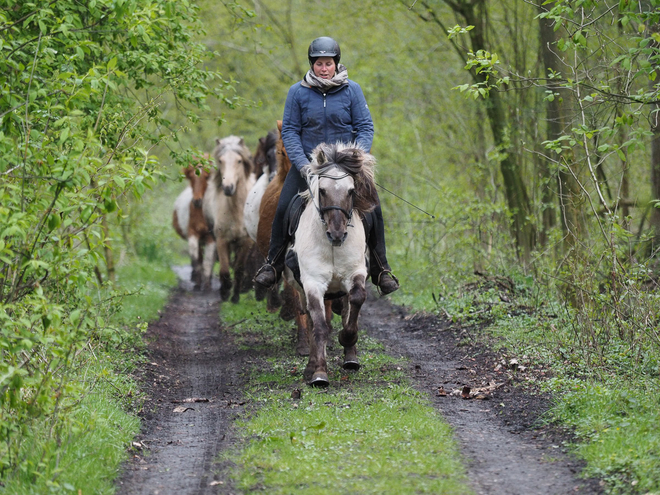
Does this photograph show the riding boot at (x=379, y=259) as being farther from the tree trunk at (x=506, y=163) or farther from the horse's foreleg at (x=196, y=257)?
the horse's foreleg at (x=196, y=257)

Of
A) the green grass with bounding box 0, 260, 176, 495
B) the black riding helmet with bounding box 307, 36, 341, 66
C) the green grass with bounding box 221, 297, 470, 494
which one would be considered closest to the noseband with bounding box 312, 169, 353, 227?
the black riding helmet with bounding box 307, 36, 341, 66

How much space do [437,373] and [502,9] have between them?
760 cm

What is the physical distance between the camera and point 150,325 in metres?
11.1

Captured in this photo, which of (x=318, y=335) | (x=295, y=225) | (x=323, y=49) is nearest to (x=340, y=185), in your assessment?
(x=295, y=225)

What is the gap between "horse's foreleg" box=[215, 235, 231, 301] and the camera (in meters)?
13.7

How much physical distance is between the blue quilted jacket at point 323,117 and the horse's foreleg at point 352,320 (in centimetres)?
149

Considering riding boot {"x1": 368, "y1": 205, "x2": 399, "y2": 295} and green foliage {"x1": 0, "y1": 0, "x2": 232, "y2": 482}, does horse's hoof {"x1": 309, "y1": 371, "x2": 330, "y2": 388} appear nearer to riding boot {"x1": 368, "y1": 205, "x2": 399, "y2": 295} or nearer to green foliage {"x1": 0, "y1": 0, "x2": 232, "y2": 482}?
riding boot {"x1": 368, "y1": 205, "x2": 399, "y2": 295}

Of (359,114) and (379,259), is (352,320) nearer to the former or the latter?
(379,259)

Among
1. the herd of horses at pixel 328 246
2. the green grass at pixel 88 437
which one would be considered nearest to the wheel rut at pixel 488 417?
the herd of horses at pixel 328 246

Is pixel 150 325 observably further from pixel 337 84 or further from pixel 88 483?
pixel 88 483

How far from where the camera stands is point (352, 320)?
24.4ft

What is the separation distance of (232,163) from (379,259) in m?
6.29

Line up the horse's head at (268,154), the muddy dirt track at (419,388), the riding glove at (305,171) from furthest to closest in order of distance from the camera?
the horse's head at (268,154) < the riding glove at (305,171) < the muddy dirt track at (419,388)

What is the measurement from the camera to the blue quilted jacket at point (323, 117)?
7906mm
